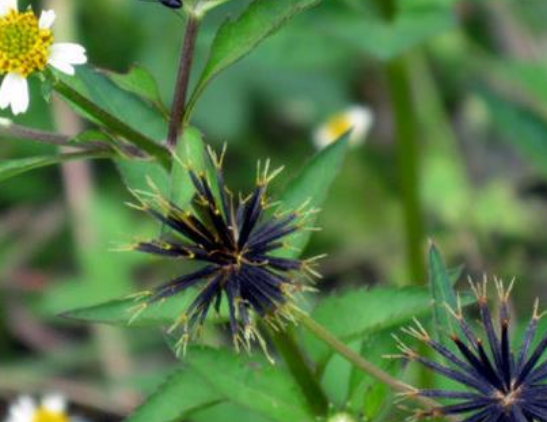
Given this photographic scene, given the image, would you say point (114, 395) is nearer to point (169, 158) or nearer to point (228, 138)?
point (228, 138)

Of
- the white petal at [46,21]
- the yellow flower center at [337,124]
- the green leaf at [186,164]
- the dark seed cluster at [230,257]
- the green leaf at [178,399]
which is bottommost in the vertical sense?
the green leaf at [178,399]

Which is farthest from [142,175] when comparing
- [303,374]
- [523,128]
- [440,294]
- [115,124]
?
[523,128]

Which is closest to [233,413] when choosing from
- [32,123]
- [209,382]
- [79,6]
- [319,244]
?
[209,382]

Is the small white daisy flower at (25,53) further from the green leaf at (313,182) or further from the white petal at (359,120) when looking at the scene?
the white petal at (359,120)

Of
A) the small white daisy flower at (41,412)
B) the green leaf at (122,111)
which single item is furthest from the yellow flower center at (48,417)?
the green leaf at (122,111)

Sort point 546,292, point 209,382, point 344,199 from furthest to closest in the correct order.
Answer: point 344,199, point 546,292, point 209,382

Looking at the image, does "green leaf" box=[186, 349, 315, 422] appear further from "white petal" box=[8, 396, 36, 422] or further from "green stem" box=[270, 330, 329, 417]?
"white petal" box=[8, 396, 36, 422]

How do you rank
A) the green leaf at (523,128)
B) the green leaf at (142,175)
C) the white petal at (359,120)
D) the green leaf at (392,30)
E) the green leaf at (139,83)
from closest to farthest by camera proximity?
1. the green leaf at (139,83)
2. the green leaf at (142,175)
3. the green leaf at (392,30)
4. the green leaf at (523,128)
5. the white petal at (359,120)
